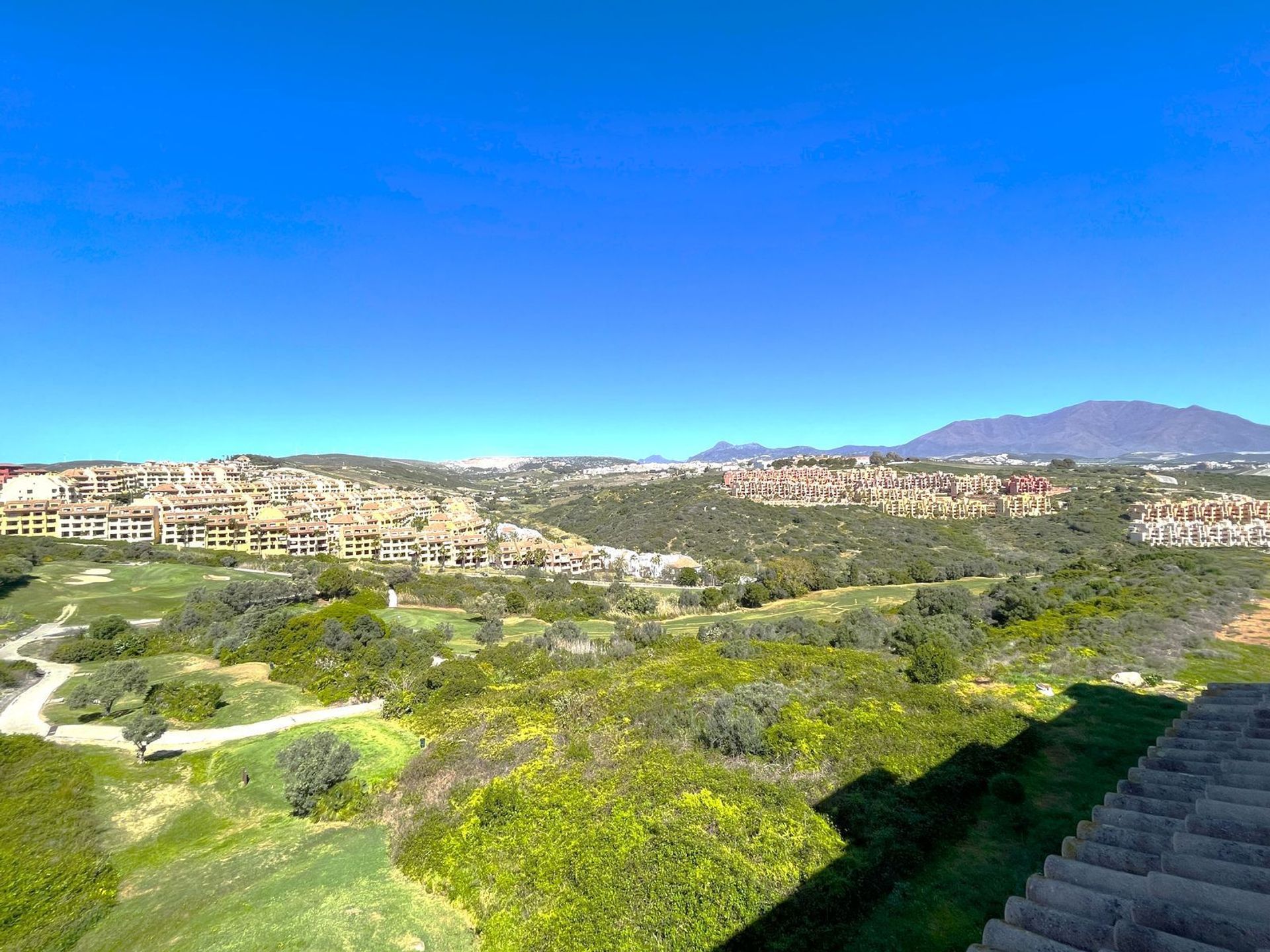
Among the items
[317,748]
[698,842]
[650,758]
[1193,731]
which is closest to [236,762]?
[317,748]

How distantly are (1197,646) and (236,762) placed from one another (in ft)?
93.3

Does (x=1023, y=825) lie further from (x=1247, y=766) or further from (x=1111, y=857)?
(x=1111, y=857)

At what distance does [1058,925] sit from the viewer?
10.5 ft

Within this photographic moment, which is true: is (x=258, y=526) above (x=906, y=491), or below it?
below

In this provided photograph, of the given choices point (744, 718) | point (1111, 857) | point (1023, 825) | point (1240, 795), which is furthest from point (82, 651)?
point (1240, 795)

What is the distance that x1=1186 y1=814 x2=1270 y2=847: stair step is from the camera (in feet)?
12.8

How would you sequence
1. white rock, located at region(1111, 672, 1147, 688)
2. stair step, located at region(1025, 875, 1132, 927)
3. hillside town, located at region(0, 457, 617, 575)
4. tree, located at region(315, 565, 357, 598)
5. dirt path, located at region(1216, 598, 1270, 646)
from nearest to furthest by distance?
stair step, located at region(1025, 875, 1132, 927) → white rock, located at region(1111, 672, 1147, 688) → dirt path, located at region(1216, 598, 1270, 646) → tree, located at region(315, 565, 357, 598) → hillside town, located at region(0, 457, 617, 575)

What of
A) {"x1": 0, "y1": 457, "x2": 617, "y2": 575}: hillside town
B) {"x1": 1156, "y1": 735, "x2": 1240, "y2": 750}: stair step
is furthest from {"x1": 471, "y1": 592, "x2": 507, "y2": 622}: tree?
{"x1": 1156, "y1": 735, "x2": 1240, "y2": 750}: stair step

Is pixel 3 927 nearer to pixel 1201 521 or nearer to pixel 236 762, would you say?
pixel 236 762

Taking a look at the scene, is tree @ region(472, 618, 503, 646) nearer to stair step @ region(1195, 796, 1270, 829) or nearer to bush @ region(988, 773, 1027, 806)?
bush @ region(988, 773, 1027, 806)

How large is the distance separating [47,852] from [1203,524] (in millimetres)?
93208

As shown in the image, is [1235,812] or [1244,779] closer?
[1235,812]

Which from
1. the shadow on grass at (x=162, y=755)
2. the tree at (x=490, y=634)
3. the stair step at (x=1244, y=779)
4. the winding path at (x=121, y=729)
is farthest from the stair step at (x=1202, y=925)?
Answer: the tree at (x=490, y=634)

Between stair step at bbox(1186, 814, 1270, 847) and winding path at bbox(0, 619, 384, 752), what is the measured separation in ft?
68.9
